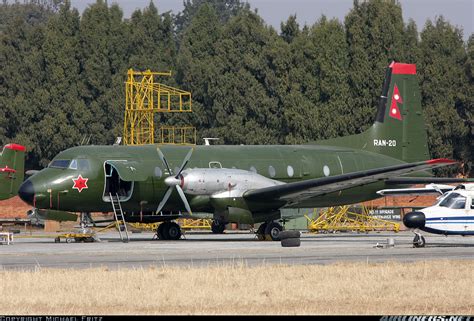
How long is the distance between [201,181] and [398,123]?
1154 cm

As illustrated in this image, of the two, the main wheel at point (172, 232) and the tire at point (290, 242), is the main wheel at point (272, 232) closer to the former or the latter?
the main wheel at point (172, 232)

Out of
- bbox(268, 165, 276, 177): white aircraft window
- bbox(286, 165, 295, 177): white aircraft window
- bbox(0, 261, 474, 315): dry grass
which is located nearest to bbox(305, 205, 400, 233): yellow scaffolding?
bbox(286, 165, 295, 177): white aircraft window

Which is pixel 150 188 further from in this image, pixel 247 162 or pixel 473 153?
pixel 473 153

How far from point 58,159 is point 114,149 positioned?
208 cm

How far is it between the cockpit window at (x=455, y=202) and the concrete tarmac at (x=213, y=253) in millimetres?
1232

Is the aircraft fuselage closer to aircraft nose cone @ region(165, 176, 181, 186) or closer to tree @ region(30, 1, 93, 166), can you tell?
aircraft nose cone @ region(165, 176, 181, 186)

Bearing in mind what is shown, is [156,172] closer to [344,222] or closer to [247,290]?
[344,222]

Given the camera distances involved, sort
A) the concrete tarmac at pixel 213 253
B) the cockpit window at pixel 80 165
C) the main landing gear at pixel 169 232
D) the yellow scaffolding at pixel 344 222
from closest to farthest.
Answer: the concrete tarmac at pixel 213 253 → the cockpit window at pixel 80 165 → the main landing gear at pixel 169 232 → the yellow scaffolding at pixel 344 222

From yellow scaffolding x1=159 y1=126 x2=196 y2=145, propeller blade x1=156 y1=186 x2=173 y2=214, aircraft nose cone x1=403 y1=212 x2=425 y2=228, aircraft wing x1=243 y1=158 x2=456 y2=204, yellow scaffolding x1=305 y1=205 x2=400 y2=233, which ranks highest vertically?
yellow scaffolding x1=159 y1=126 x2=196 y2=145

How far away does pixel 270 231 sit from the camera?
126 ft

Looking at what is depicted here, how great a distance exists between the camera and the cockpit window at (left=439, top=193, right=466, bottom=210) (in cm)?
3225

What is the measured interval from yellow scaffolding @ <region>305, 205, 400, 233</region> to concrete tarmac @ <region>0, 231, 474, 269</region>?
899 cm

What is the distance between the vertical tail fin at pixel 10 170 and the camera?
146 feet

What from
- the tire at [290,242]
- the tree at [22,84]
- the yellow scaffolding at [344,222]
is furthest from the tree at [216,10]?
the tire at [290,242]
